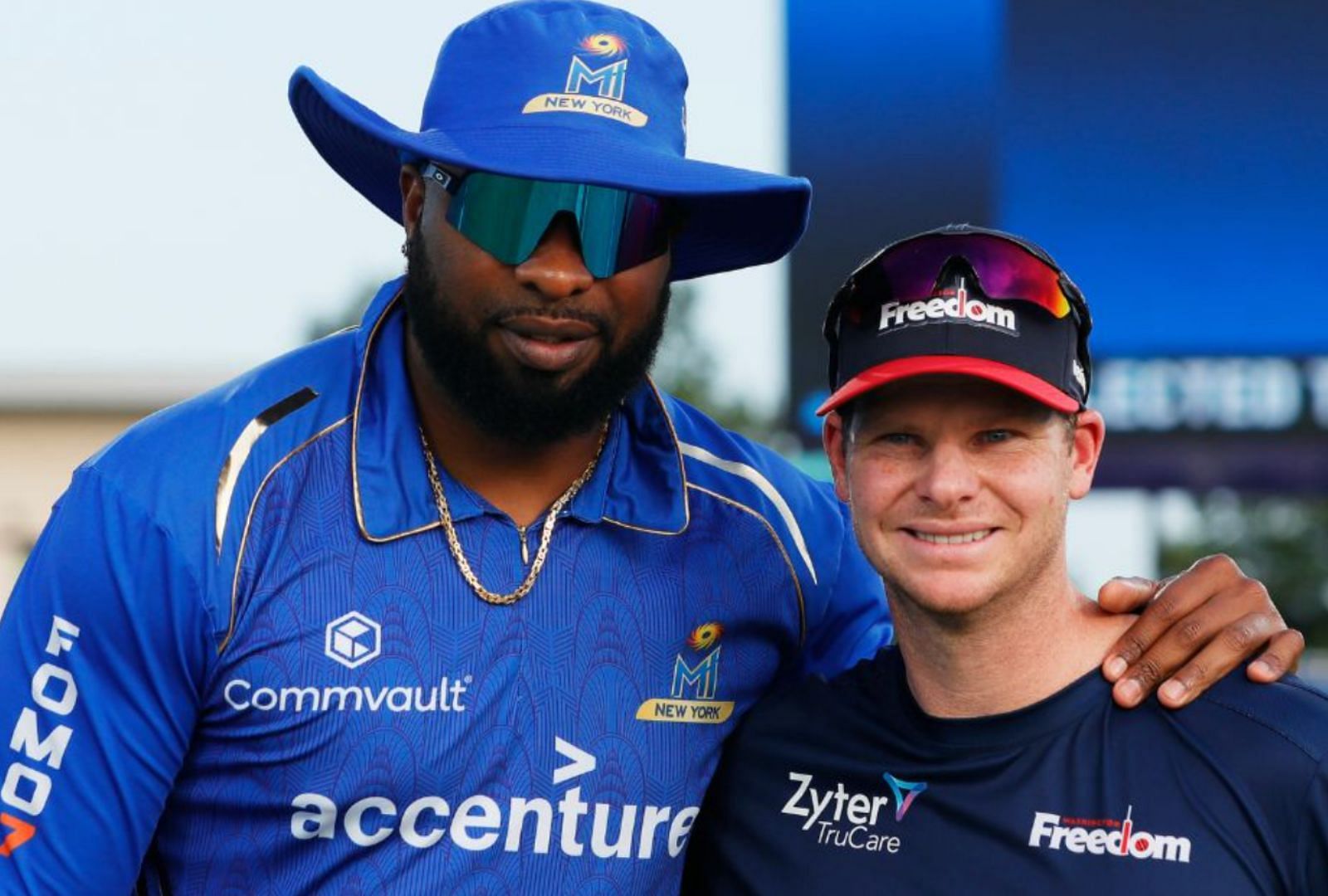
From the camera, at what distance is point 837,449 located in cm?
343

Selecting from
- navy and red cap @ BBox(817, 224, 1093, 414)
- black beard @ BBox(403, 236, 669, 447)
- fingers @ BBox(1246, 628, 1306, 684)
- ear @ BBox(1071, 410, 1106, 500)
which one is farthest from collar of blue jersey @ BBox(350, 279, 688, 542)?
fingers @ BBox(1246, 628, 1306, 684)

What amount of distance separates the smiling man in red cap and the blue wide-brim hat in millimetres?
357

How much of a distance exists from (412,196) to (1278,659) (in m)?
1.62

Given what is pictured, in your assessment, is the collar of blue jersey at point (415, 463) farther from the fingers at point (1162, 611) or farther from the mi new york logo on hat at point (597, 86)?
the fingers at point (1162, 611)

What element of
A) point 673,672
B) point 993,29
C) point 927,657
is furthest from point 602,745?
point 993,29

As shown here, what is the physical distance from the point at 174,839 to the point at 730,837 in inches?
37.0

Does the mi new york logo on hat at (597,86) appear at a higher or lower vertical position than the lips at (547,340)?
higher

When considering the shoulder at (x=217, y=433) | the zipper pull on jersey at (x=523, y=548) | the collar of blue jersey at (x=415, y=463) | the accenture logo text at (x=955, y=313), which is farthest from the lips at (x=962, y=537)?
the shoulder at (x=217, y=433)

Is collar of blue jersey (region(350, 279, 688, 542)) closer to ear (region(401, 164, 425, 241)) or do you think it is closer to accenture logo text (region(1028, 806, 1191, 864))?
ear (region(401, 164, 425, 241))

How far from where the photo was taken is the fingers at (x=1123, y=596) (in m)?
3.30

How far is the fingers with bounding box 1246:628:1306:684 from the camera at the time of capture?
310 cm

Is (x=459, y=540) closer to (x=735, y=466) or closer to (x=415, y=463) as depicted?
(x=415, y=463)

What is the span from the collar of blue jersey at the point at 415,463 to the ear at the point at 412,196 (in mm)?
183

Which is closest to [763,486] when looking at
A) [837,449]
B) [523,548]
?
Answer: [837,449]
